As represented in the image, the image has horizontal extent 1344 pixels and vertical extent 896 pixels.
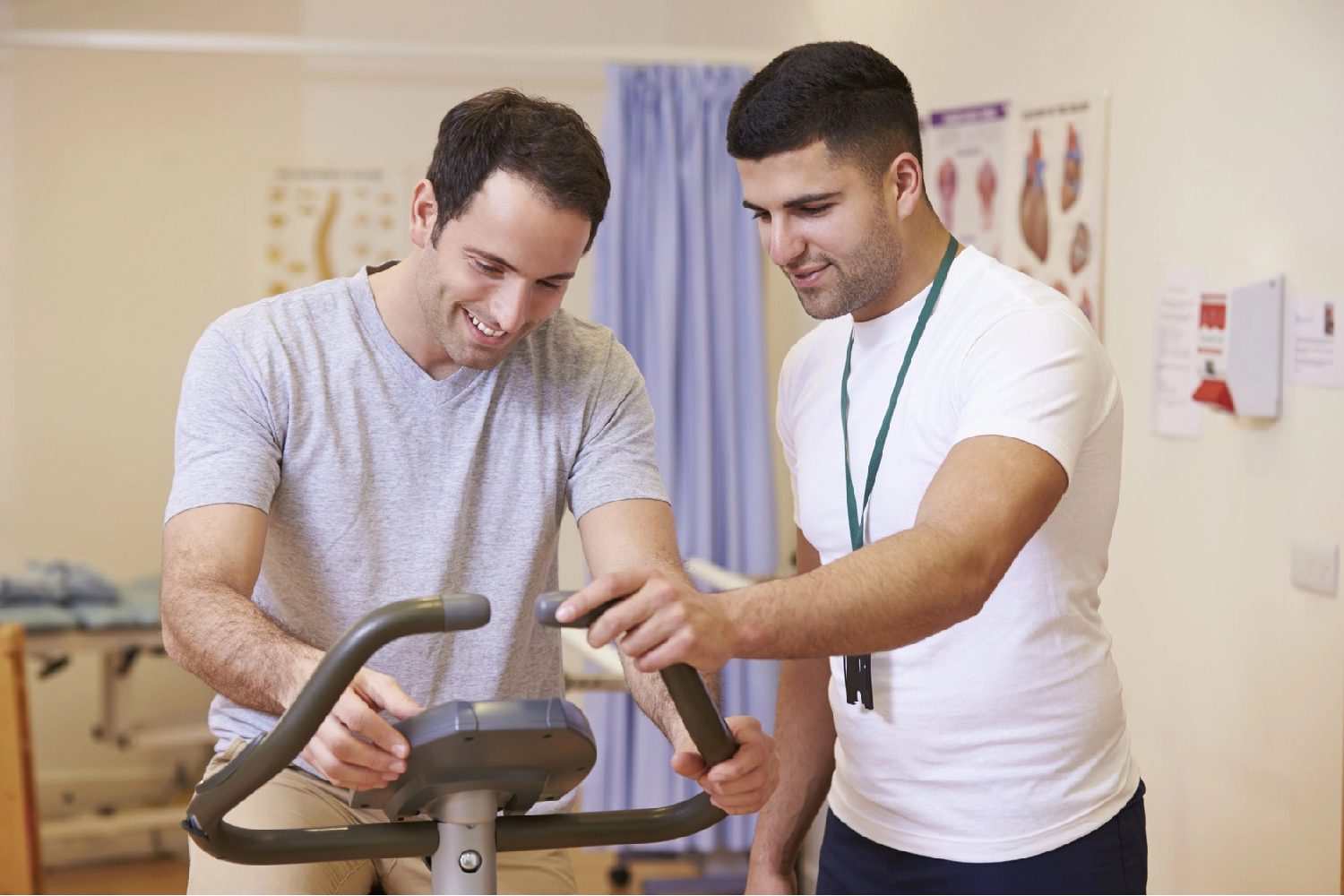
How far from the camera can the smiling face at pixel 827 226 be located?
1521 millimetres

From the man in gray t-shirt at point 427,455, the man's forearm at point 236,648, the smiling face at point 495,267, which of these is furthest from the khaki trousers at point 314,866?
the smiling face at point 495,267

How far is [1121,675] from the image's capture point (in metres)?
2.84

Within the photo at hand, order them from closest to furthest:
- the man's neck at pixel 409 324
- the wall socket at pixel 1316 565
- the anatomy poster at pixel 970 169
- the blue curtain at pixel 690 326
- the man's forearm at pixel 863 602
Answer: the man's forearm at pixel 863 602 < the man's neck at pixel 409 324 < the wall socket at pixel 1316 565 < the anatomy poster at pixel 970 169 < the blue curtain at pixel 690 326

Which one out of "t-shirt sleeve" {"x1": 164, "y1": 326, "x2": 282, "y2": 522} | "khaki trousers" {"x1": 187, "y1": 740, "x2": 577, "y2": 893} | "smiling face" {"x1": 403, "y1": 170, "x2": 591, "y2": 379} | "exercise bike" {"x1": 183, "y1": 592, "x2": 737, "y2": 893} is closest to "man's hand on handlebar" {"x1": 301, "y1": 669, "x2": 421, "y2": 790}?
"exercise bike" {"x1": 183, "y1": 592, "x2": 737, "y2": 893}

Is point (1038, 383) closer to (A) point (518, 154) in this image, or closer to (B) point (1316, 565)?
(A) point (518, 154)

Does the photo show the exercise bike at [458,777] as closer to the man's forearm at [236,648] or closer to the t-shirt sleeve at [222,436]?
the man's forearm at [236,648]

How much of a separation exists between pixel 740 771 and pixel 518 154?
678mm

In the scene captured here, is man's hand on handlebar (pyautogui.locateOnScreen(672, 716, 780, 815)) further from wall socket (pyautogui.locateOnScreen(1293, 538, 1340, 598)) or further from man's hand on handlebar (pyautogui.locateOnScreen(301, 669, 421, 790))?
wall socket (pyautogui.locateOnScreen(1293, 538, 1340, 598))

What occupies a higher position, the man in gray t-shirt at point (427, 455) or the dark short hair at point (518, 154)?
the dark short hair at point (518, 154)

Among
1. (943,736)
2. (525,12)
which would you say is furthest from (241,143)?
(943,736)

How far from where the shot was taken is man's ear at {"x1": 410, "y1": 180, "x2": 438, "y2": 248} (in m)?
1.51

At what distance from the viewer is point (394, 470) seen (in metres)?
1.50

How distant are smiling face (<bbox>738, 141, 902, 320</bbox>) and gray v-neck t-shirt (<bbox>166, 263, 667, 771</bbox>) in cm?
27

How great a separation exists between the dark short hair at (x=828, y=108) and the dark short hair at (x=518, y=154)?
0.19 meters
